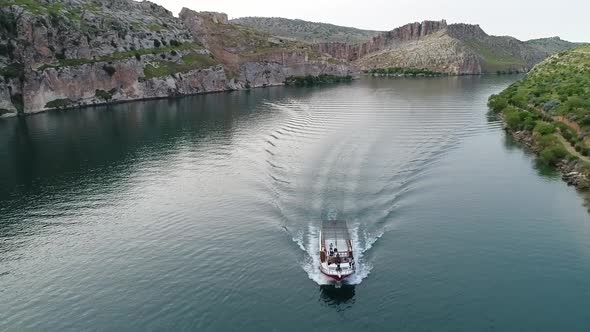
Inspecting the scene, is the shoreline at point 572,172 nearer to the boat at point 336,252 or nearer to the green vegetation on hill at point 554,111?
the green vegetation on hill at point 554,111

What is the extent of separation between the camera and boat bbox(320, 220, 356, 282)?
50.2m

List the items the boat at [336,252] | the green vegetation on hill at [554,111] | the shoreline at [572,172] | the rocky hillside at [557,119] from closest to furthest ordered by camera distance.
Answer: the boat at [336,252], the shoreline at [572,172], the rocky hillside at [557,119], the green vegetation on hill at [554,111]

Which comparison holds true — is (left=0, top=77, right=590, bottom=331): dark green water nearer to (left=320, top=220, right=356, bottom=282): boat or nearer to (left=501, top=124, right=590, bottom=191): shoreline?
(left=320, top=220, right=356, bottom=282): boat

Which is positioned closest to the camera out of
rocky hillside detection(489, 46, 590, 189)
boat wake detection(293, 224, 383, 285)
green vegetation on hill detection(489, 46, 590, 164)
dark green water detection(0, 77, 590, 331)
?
dark green water detection(0, 77, 590, 331)

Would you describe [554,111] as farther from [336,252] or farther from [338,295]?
[338,295]

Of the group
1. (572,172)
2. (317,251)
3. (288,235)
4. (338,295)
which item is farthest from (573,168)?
(338,295)

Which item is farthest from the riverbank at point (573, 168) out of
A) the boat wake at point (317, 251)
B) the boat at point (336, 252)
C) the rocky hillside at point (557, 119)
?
the boat at point (336, 252)

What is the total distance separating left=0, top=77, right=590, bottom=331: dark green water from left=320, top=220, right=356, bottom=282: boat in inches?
59.1

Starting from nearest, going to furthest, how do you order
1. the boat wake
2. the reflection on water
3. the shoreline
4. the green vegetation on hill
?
the reflection on water < the boat wake < the shoreline < the green vegetation on hill

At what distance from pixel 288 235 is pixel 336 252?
A: 34.7 feet

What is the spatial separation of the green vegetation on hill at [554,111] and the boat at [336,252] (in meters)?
53.9

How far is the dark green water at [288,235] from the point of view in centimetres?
4659

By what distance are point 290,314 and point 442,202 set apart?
1391 inches

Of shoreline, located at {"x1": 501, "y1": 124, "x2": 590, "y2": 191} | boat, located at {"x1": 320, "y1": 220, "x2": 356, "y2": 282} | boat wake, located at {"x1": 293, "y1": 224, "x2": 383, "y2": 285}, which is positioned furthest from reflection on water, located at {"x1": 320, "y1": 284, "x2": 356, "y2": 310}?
shoreline, located at {"x1": 501, "y1": 124, "x2": 590, "y2": 191}
